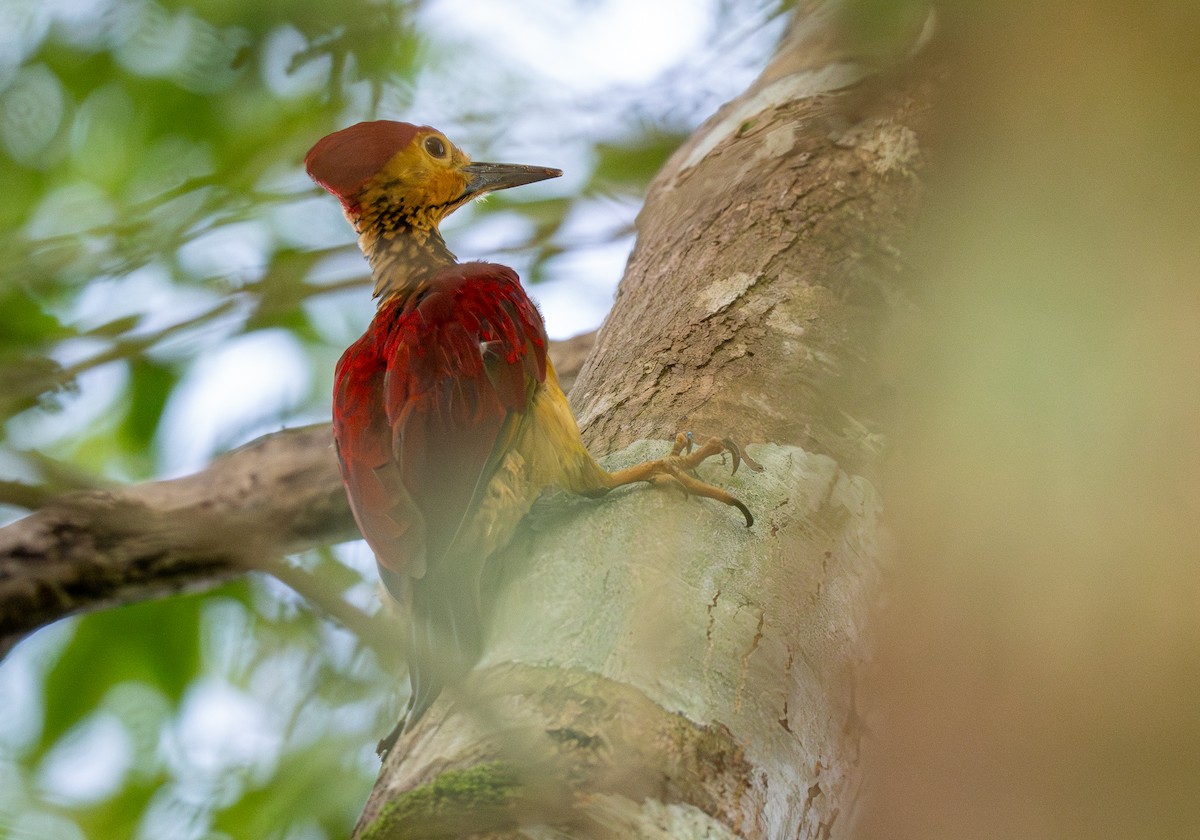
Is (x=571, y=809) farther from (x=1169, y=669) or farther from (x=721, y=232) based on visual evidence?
(x=721, y=232)

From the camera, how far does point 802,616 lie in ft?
4.98

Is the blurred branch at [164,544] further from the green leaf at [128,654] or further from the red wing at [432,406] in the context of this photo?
the red wing at [432,406]

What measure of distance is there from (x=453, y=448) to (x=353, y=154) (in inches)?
40.5

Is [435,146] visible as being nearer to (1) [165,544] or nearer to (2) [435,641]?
(1) [165,544]

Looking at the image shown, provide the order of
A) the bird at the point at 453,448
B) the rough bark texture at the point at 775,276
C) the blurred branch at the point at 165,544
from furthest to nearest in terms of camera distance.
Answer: the blurred branch at the point at 165,544 → the rough bark texture at the point at 775,276 → the bird at the point at 453,448

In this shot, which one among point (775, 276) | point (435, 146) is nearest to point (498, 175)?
point (435, 146)

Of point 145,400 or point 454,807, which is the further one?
point 145,400

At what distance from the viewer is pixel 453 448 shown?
1.90m

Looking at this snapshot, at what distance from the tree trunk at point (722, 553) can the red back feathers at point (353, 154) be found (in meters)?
0.65

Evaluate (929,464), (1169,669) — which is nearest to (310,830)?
(929,464)

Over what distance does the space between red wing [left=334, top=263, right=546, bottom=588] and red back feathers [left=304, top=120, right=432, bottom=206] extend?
1.95 feet

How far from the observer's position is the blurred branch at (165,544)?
2871mm

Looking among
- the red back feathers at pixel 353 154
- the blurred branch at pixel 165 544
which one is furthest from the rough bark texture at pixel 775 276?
the blurred branch at pixel 165 544

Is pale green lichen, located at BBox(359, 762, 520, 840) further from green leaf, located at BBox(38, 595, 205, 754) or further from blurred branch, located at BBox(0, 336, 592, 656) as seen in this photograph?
green leaf, located at BBox(38, 595, 205, 754)
